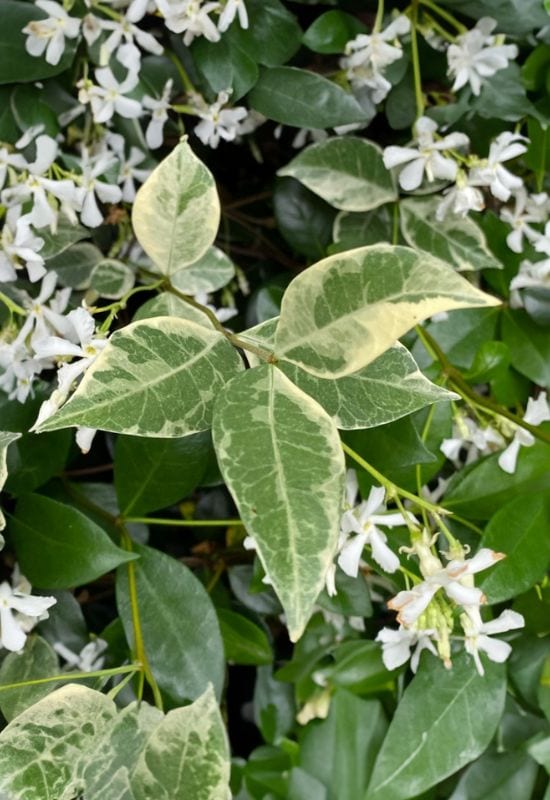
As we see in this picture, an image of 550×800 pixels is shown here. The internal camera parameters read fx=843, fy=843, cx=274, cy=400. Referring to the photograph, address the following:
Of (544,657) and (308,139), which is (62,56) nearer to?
(308,139)

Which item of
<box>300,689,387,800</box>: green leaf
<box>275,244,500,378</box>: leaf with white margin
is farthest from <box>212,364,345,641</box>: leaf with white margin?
<box>300,689,387,800</box>: green leaf

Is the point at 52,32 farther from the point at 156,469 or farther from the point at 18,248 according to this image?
the point at 156,469

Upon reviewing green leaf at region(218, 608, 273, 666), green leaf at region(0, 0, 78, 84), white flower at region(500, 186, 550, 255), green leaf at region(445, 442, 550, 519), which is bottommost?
green leaf at region(218, 608, 273, 666)

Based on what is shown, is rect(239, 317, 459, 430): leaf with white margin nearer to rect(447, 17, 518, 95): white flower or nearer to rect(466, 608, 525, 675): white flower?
rect(466, 608, 525, 675): white flower

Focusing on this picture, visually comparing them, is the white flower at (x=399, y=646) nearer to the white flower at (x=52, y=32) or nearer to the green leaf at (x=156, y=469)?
the green leaf at (x=156, y=469)

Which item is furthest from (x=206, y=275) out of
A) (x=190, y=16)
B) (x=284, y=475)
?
(x=284, y=475)

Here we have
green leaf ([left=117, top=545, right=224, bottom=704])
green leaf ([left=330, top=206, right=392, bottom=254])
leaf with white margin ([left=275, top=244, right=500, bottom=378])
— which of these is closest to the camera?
leaf with white margin ([left=275, top=244, right=500, bottom=378])
